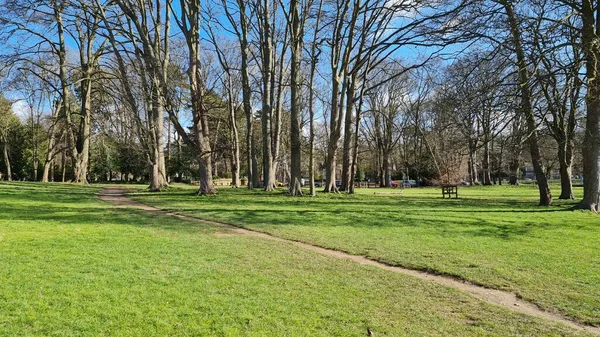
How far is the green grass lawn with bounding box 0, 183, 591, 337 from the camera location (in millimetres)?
4082

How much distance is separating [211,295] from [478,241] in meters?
6.96

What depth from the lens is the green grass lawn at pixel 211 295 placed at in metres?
4.08

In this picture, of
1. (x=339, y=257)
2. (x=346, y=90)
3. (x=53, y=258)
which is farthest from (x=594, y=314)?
(x=346, y=90)

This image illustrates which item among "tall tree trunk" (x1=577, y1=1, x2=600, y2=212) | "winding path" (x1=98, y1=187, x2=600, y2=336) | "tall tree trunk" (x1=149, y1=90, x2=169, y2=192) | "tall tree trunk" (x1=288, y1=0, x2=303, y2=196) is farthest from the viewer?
"tall tree trunk" (x1=149, y1=90, x2=169, y2=192)

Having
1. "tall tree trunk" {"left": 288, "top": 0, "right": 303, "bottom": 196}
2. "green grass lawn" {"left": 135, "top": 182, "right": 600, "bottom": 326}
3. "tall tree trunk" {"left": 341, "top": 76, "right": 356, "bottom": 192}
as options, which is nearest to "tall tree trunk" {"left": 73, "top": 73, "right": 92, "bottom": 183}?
"tall tree trunk" {"left": 288, "top": 0, "right": 303, "bottom": 196}

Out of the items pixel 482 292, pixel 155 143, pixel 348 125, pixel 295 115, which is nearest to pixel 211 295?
pixel 482 292

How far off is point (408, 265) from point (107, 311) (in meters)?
4.96

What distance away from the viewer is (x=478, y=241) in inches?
372

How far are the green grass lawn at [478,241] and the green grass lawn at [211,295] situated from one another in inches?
36.9

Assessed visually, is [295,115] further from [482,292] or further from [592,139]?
[482,292]

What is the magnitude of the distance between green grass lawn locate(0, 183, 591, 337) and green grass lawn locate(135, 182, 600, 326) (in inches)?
36.9

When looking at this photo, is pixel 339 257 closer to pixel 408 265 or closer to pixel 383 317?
pixel 408 265

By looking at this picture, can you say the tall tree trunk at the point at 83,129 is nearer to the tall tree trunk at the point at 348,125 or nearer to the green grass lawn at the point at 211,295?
the tall tree trunk at the point at 348,125

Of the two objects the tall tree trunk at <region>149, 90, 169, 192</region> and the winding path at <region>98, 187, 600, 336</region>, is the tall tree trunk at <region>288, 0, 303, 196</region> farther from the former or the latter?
the winding path at <region>98, 187, 600, 336</region>
